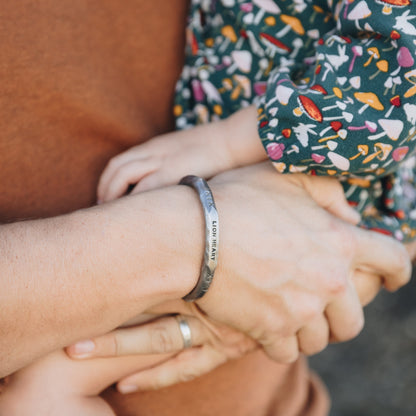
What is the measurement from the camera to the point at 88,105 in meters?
1.07


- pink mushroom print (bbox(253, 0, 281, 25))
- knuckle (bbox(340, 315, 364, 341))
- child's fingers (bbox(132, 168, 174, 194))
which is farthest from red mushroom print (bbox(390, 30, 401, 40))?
knuckle (bbox(340, 315, 364, 341))

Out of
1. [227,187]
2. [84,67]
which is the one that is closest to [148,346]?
[227,187]

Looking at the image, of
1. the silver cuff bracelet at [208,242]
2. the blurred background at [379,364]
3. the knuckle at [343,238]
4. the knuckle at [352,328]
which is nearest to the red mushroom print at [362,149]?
the knuckle at [343,238]

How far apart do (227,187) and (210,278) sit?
0.72 feet

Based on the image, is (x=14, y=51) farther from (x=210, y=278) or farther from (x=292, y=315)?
(x=292, y=315)

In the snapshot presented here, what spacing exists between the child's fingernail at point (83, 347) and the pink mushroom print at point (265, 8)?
88cm

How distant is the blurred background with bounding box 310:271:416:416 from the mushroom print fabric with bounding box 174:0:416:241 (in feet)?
6.14

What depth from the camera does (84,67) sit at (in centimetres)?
107

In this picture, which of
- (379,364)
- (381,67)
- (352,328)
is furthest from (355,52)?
(379,364)

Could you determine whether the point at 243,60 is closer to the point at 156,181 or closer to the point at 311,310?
the point at 156,181

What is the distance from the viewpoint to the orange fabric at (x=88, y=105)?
3.20 feet

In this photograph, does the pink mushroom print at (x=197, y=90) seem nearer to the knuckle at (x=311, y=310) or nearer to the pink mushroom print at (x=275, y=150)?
the pink mushroom print at (x=275, y=150)

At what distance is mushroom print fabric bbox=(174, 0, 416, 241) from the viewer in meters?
0.97

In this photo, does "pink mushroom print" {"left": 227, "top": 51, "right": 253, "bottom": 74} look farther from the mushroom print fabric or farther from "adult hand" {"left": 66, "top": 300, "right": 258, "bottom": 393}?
"adult hand" {"left": 66, "top": 300, "right": 258, "bottom": 393}
